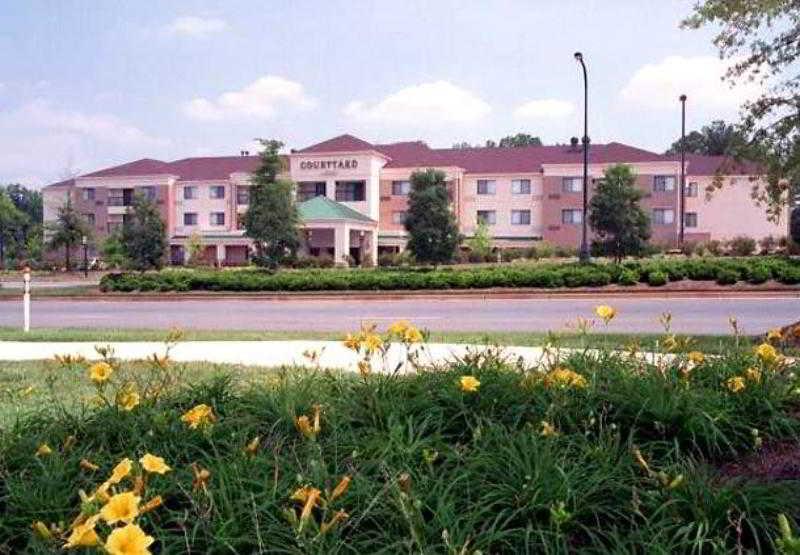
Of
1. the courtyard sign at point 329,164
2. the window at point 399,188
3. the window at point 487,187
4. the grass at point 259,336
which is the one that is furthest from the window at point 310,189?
the grass at point 259,336

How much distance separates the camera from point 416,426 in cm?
432

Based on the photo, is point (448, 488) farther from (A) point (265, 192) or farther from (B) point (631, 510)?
(A) point (265, 192)

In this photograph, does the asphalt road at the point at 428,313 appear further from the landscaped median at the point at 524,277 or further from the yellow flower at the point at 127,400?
the yellow flower at the point at 127,400

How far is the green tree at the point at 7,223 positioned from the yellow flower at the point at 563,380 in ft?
257

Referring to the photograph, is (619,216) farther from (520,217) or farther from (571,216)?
(520,217)

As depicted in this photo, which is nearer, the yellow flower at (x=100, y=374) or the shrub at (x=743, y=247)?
the yellow flower at (x=100, y=374)

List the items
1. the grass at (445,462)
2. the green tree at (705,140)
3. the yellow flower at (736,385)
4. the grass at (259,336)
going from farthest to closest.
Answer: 1. the green tree at (705,140)
2. the grass at (259,336)
3. the yellow flower at (736,385)
4. the grass at (445,462)

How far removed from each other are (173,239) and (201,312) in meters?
49.8

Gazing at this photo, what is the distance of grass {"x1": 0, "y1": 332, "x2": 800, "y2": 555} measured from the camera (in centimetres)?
307

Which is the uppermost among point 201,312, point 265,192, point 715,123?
point 715,123

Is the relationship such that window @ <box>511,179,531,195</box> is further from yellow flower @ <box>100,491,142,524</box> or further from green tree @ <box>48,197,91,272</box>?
yellow flower @ <box>100,491,142,524</box>

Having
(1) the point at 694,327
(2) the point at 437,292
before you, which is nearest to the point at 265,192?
(2) the point at 437,292

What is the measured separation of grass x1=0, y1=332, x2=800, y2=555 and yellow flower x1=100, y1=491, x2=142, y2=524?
189 mm

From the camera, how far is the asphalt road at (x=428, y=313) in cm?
1727
